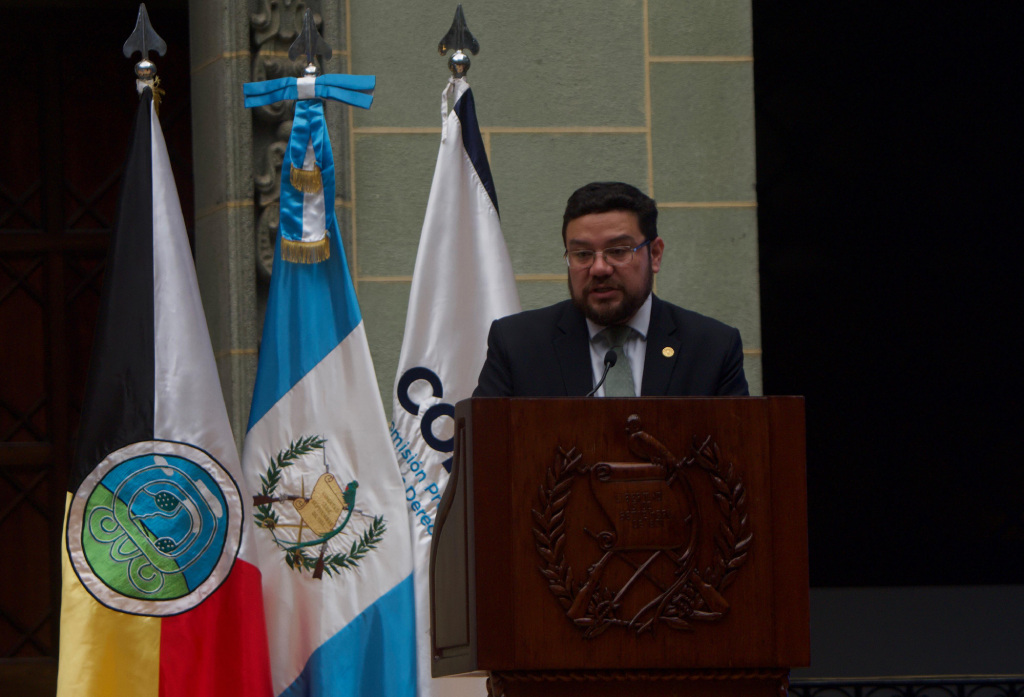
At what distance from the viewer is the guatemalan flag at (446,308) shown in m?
4.69

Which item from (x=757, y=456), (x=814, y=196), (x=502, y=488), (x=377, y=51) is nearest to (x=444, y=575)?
(x=502, y=488)

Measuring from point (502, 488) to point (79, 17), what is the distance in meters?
4.04

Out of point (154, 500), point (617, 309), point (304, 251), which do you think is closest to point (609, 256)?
point (617, 309)

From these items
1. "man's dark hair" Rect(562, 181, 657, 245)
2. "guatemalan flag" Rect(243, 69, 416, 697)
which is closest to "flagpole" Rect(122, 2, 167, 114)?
"guatemalan flag" Rect(243, 69, 416, 697)

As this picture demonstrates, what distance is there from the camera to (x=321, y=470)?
461 cm

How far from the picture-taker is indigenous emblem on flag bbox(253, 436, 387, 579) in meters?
→ 4.58

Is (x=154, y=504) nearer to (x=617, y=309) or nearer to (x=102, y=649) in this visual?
(x=102, y=649)

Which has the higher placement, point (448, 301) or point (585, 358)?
point (448, 301)

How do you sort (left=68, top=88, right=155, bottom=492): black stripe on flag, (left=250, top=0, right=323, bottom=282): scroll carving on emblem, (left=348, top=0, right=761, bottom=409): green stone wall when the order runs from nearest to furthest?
(left=68, top=88, right=155, bottom=492): black stripe on flag < (left=250, top=0, right=323, bottom=282): scroll carving on emblem < (left=348, top=0, right=761, bottom=409): green stone wall

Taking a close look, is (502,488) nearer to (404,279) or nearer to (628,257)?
(628,257)

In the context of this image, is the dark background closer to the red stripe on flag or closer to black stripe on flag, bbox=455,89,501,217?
black stripe on flag, bbox=455,89,501,217

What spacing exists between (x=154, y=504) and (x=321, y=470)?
58cm

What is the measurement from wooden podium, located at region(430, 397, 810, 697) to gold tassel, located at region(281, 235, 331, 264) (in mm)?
2075

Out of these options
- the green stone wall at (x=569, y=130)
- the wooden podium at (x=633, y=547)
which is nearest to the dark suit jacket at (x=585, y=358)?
the wooden podium at (x=633, y=547)
